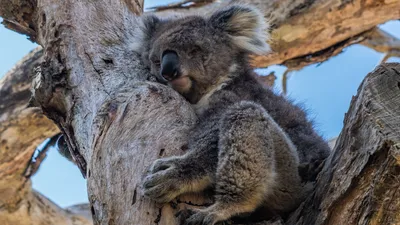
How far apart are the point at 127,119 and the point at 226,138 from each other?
0.53 metres

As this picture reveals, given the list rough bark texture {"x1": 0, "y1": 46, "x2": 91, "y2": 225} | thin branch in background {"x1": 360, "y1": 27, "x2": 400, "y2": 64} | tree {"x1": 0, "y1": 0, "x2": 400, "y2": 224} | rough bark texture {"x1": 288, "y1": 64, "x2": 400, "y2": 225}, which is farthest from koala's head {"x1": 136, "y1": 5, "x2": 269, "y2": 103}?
thin branch in background {"x1": 360, "y1": 27, "x2": 400, "y2": 64}

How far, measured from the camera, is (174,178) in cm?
246

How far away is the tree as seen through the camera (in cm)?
185

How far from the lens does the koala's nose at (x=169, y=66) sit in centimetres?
336

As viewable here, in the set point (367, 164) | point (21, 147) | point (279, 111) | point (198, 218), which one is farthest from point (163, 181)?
point (21, 147)

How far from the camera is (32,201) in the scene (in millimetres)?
6895

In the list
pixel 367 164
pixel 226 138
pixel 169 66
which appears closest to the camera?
pixel 367 164

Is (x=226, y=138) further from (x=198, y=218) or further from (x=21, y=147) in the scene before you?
(x=21, y=147)

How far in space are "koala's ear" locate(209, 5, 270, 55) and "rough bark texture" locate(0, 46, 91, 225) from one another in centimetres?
341

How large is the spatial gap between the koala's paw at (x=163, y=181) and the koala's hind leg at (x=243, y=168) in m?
0.18

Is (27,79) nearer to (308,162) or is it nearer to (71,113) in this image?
(71,113)

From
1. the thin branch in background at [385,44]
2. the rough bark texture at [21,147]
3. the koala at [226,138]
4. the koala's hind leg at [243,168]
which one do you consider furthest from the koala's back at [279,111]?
the thin branch in background at [385,44]

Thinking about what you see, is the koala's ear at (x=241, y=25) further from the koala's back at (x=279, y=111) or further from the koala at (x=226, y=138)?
the koala's back at (x=279, y=111)

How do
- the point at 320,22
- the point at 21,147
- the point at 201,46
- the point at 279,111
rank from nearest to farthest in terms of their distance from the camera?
the point at 279,111 < the point at 201,46 < the point at 320,22 < the point at 21,147
